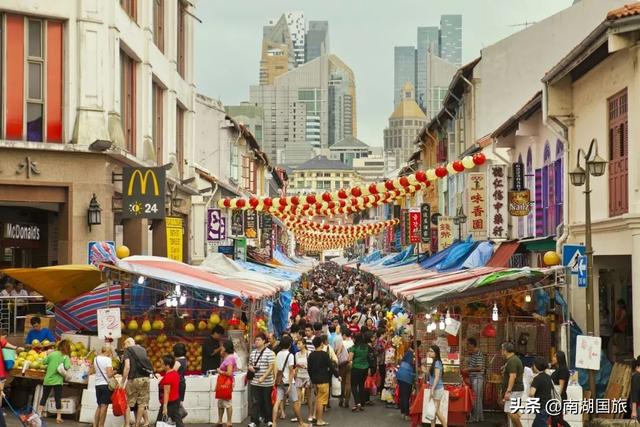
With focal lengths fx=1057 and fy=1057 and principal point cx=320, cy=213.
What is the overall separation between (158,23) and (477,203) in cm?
1148

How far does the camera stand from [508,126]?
92.8ft

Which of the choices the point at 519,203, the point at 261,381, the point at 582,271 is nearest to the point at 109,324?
the point at 261,381

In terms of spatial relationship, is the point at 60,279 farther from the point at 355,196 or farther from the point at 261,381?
the point at 355,196

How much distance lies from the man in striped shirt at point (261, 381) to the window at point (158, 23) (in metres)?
17.2

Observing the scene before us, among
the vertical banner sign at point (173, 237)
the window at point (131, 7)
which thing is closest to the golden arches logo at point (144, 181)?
the window at point (131, 7)

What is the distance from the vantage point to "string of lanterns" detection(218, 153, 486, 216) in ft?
88.8

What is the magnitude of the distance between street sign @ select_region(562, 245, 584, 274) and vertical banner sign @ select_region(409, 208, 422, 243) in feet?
87.8

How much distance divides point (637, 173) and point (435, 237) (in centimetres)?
2643

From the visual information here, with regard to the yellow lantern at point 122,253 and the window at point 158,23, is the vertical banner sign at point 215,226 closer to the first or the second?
the window at point 158,23

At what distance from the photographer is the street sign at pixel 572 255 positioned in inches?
695

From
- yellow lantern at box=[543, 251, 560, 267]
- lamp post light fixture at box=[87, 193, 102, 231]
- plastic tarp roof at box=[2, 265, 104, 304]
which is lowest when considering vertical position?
plastic tarp roof at box=[2, 265, 104, 304]

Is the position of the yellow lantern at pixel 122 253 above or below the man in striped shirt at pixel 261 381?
above

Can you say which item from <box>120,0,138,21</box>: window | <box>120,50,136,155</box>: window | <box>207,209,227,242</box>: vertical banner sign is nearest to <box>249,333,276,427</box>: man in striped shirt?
<box>120,50,136,155</box>: window

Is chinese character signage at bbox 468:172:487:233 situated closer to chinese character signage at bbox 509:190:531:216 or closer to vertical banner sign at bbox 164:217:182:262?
chinese character signage at bbox 509:190:531:216
